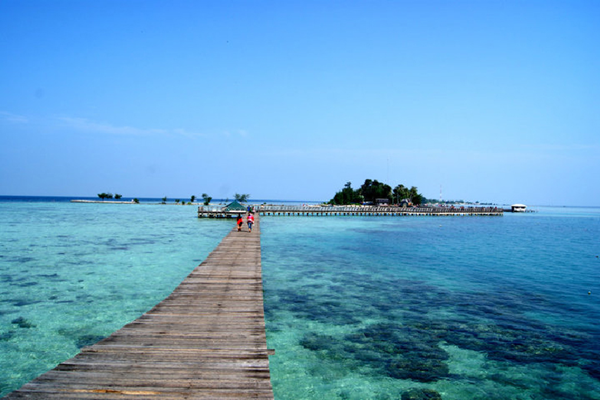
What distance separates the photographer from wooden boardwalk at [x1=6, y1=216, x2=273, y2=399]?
4.97m

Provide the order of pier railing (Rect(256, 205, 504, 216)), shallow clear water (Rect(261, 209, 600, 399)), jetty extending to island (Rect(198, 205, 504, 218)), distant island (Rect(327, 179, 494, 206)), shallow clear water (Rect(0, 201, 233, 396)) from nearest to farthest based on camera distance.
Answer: shallow clear water (Rect(261, 209, 600, 399)) → shallow clear water (Rect(0, 201, 233, 396)) → jetty extending to island (Rect(198, 205, 504, 218)) → pier railing (Rect(256, 205, 504, 216)) → distant island (Rect(327, 179, 494, 206))

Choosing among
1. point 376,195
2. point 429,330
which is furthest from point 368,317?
point 376,195

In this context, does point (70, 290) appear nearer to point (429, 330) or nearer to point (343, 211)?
point (429, 330)

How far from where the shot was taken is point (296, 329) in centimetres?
1123

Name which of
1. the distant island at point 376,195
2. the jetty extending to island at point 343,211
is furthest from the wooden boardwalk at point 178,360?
the distant island at point 376,195

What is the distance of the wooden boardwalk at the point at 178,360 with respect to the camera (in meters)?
4.97

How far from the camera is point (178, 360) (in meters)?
6.00

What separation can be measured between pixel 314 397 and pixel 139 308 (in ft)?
26.3

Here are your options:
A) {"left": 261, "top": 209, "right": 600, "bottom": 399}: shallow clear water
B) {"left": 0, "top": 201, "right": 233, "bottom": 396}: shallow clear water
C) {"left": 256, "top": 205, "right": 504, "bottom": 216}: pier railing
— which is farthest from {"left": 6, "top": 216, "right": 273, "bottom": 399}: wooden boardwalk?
{"left": 256, "top": 205, "right": 504, "bottom": 216}: pier railing

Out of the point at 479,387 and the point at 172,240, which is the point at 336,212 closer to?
the point at 172,240

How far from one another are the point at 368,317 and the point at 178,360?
7.81 m

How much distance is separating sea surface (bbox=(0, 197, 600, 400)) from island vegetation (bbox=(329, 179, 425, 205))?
331ft

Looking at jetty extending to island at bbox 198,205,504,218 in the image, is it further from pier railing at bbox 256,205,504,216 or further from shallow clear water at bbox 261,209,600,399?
shallow clear water at bbox 261,209,600,399

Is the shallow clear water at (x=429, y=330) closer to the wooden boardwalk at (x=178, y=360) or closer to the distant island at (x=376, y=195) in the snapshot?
the wooden boardwalk at (x=178, y=360)
